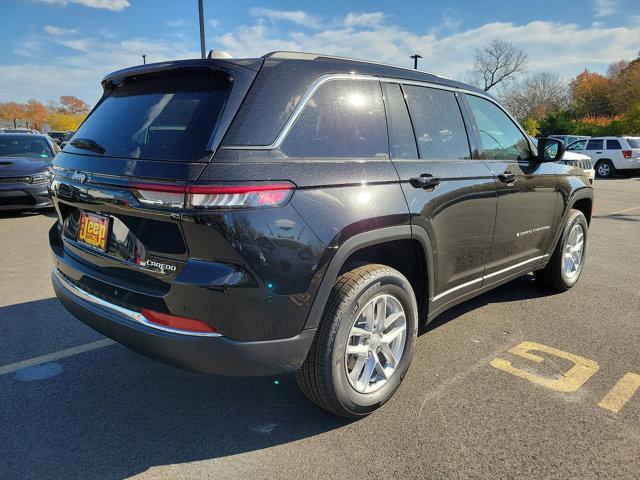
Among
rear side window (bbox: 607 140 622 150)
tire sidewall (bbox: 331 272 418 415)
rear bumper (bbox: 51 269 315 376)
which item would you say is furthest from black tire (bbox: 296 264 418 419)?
rear side window (bbox: 607 140 622 150)

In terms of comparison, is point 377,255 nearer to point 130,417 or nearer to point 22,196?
Result: point 130,417

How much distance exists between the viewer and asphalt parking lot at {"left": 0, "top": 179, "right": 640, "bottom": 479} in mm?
2268

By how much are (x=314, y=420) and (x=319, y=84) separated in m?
1.78

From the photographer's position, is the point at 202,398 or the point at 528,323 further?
the point at 528,323

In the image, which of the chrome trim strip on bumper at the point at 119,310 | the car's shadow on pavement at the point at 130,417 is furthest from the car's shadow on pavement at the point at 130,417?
the chrome trim strip on bumper at the point at 119,310

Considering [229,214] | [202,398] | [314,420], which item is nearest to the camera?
[229,214]

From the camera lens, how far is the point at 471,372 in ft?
10.3

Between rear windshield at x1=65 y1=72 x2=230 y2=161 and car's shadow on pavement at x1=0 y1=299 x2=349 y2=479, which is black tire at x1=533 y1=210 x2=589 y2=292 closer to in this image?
car's shadow on pavement at x1=0 y1=299 x2=349 y2=479

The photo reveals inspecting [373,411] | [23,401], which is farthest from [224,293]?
[23,401]

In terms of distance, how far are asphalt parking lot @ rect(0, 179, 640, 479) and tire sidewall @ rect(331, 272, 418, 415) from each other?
0.38 ft

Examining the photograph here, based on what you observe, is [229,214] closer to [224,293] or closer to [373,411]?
[224,293]

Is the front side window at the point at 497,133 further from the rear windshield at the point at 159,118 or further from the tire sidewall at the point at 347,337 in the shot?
the rear windshield at the point at 159,118

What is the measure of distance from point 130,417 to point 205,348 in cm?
91

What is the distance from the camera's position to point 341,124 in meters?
2.51
